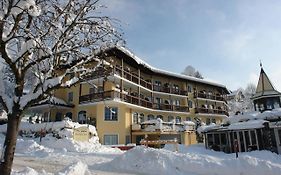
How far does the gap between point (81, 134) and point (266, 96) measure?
19714mm

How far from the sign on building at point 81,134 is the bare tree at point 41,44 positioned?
15.7 m

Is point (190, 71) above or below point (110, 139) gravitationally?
above

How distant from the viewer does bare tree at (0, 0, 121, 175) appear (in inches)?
309

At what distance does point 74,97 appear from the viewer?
33.8 m

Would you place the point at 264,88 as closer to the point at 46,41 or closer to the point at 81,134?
the point at 81,134

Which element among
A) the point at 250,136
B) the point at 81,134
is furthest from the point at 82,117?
the point at 250,136

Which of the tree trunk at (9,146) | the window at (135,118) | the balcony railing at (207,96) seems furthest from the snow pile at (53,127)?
the balcony railing at (207,96)

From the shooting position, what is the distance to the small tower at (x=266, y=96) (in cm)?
2942

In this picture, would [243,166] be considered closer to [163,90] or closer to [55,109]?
[55,109]

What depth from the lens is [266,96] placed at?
97.5 ft

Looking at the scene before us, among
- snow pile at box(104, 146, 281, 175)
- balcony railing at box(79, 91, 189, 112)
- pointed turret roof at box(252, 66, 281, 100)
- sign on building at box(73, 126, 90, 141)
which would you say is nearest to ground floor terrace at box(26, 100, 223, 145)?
balcony railing at box(79, 91, 189, 112)

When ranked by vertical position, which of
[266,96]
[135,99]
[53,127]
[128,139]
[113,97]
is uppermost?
[135,99]

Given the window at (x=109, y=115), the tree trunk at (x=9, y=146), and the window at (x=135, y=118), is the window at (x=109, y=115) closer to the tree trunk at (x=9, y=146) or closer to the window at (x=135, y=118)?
the window at (x=135, y=118)

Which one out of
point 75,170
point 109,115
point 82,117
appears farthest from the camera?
point 82,117
